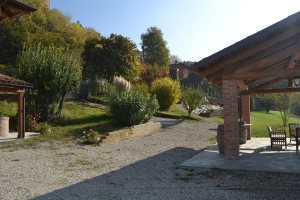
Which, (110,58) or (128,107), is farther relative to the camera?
(110,58)

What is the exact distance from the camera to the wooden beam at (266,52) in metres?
7.62

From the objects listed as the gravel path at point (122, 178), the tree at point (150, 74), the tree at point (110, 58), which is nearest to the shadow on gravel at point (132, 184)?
the gravel path at point (122, 178)

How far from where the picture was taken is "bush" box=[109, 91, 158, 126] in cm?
1560

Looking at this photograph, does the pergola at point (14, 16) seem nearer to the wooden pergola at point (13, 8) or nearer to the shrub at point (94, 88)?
the wooden pergola at point (13, 8)

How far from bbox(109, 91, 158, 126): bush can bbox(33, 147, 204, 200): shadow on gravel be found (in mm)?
7017

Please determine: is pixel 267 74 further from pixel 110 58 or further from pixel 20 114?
pixel 110 58

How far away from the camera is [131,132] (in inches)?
580

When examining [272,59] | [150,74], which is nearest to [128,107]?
[272,59]

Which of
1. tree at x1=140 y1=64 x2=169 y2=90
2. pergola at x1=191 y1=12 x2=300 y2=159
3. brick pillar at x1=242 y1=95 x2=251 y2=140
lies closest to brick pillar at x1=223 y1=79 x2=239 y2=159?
pergola at x1=191 y1=12 x2=300 y2=159

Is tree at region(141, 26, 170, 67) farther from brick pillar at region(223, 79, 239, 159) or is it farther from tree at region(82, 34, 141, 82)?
brick pillar at region(223, 79, 239, 159)

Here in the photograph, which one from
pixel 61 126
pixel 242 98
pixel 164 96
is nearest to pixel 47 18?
pixel 164 96

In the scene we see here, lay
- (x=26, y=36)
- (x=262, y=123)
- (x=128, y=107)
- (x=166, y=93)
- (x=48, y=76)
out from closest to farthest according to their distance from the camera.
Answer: (x=128, y=107) → (x=48, y=76) → (x=262, y=123) → (x=166, y=93) → (x=26, y=36)

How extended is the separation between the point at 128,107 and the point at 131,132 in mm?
1488

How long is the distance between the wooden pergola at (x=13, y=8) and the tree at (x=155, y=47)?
38361 mm
